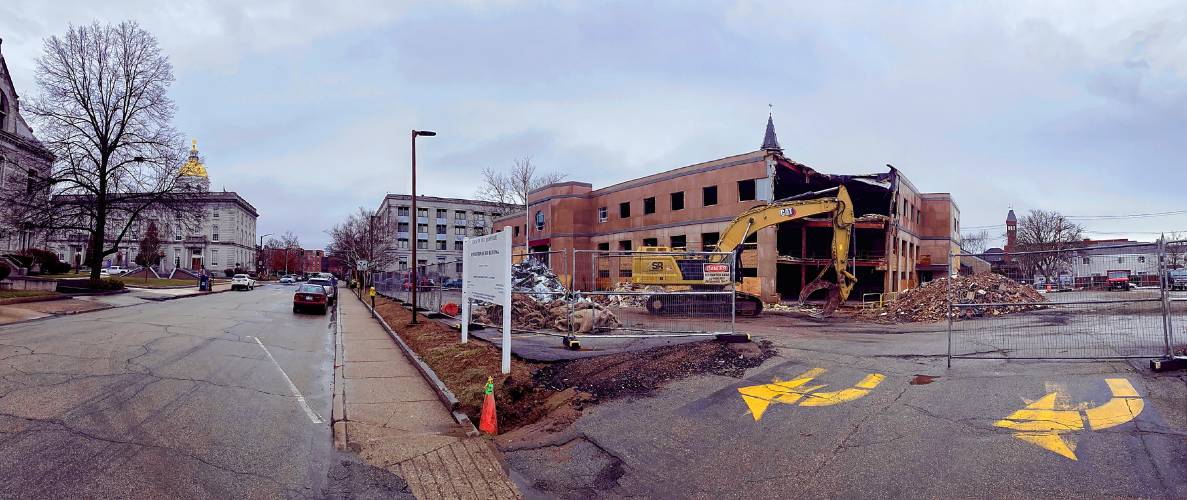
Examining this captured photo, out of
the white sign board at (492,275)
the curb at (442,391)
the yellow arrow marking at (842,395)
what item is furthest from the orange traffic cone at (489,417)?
the yellow arrow marking at (842,395)

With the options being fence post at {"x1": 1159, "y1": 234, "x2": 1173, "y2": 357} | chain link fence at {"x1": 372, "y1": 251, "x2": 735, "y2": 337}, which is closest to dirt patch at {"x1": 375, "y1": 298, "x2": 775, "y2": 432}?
chain link fence at {"x1": 372, "y1": 251, "x2": 735, "y2": 337}

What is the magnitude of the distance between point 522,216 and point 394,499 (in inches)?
2090

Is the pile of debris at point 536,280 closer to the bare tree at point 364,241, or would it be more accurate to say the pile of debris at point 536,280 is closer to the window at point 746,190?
the window at point 746,190

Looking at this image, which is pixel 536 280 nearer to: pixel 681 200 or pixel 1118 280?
pixel 1118 280

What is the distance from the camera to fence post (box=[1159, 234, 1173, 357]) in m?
7.55

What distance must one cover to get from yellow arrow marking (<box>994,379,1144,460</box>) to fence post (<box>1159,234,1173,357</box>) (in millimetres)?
1757

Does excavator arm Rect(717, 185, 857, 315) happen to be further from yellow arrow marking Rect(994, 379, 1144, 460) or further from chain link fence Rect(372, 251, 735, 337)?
yellow arrow marking Rect(994, 379, 1144, 460)

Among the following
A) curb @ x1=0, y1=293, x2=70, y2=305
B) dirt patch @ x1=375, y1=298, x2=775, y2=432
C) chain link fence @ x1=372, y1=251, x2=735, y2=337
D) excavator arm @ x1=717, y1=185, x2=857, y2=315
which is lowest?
dirt patch @ x1=375, y1=298, x2=775, y2=432

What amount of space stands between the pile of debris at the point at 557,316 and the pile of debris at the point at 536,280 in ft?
0.82

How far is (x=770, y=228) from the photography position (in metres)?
32.8

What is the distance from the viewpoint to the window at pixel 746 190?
33.9 m

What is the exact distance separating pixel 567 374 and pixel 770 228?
26.6 meters

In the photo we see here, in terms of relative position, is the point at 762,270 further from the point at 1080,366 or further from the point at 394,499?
the point at 394,499

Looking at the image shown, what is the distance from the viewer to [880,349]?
11523 mm
